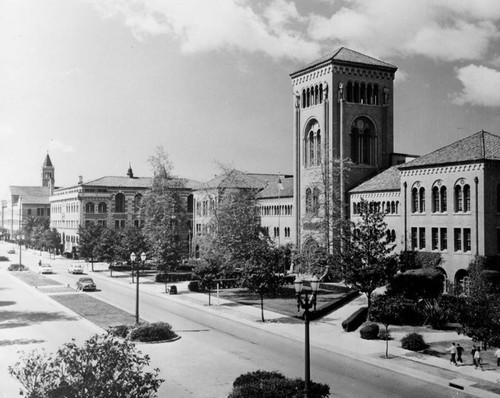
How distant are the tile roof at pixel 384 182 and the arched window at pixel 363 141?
3.87 meters

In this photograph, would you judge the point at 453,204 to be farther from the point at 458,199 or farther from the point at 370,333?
the point at 370,333

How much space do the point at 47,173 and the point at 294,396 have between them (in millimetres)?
A: 191306

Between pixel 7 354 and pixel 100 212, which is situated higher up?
pixel 100 212

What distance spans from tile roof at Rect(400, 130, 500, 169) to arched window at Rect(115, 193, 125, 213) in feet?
226

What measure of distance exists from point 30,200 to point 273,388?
159 m

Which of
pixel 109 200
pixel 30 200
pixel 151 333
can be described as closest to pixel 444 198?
pixel 151 333

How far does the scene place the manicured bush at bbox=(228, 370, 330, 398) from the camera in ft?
51.5

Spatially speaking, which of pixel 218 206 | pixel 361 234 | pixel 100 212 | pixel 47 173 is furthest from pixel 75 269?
pixel 47 173

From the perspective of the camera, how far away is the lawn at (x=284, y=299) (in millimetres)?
40906

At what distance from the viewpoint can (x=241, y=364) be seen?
80.8 ft

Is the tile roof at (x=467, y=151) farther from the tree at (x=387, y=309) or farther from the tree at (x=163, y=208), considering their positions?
the tree at (x=163, y=208)

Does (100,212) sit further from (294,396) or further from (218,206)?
(294,396)

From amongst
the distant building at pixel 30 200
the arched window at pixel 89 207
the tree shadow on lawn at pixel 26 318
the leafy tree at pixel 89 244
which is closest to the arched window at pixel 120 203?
the arched window at pixel 89 207

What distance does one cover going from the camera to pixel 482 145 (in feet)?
146
